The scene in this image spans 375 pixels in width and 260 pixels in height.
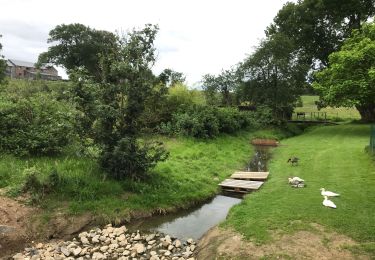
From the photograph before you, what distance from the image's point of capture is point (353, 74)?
2966cm

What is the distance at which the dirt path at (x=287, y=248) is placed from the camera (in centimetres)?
866

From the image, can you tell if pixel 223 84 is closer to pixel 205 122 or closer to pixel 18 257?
pixel 205 122

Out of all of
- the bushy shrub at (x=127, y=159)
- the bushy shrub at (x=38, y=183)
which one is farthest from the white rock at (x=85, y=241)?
the bushy shrub at (x=127, y=159)

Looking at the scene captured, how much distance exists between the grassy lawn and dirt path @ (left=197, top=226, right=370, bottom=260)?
1.18 feet

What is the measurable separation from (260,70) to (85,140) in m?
27.8

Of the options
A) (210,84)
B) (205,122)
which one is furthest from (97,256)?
(210,84)

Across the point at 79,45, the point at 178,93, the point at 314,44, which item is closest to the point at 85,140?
the point at 178,93

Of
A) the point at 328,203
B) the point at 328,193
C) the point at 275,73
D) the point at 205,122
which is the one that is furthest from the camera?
the point at 275,73

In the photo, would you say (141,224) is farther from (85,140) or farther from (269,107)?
(269,107)

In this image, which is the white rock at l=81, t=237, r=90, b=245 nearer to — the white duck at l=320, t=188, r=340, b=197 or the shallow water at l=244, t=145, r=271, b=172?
the white duck at l=320, t=188, r=340, b=197

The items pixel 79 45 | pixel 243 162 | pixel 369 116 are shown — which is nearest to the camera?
pixel 243 162

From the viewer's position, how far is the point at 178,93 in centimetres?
2980

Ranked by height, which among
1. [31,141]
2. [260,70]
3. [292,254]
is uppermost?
[260,70]

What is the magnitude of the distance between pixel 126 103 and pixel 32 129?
14.7 ft
